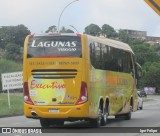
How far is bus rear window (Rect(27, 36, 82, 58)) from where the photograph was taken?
17766mm

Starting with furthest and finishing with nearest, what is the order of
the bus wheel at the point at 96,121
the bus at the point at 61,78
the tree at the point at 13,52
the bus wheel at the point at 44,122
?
the tree at the point at 13,52
the bus wheel at the point at 44,122
the bus wheel at the point at 96,121
the bus at the point at 61,78

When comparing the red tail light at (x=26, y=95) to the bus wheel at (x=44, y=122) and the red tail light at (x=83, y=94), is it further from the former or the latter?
the red tail light at (x=83, y=94)

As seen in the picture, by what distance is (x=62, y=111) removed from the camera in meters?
17.4

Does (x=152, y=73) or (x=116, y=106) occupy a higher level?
(x=116, y=106)

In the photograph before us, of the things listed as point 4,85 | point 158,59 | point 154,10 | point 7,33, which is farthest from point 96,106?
point 7,33

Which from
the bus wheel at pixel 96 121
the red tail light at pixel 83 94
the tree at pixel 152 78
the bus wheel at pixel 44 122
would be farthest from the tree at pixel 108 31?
the red tail light at pixel 83 94

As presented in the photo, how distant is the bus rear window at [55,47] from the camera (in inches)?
699

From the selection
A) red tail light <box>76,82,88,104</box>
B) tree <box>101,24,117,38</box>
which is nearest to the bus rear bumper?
red tail light <box>76,82,88,104</box>

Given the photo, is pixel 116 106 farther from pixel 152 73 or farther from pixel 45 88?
pixel 152 73

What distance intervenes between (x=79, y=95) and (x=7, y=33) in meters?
142

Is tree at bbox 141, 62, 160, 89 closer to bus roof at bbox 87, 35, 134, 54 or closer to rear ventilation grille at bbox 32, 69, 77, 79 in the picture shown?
bus roof at bbox 87, 35, 134, 54

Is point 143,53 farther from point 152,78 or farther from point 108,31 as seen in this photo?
point 108,31

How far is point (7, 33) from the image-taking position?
516 feet

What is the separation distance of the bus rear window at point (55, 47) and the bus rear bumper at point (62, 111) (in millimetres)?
1842
